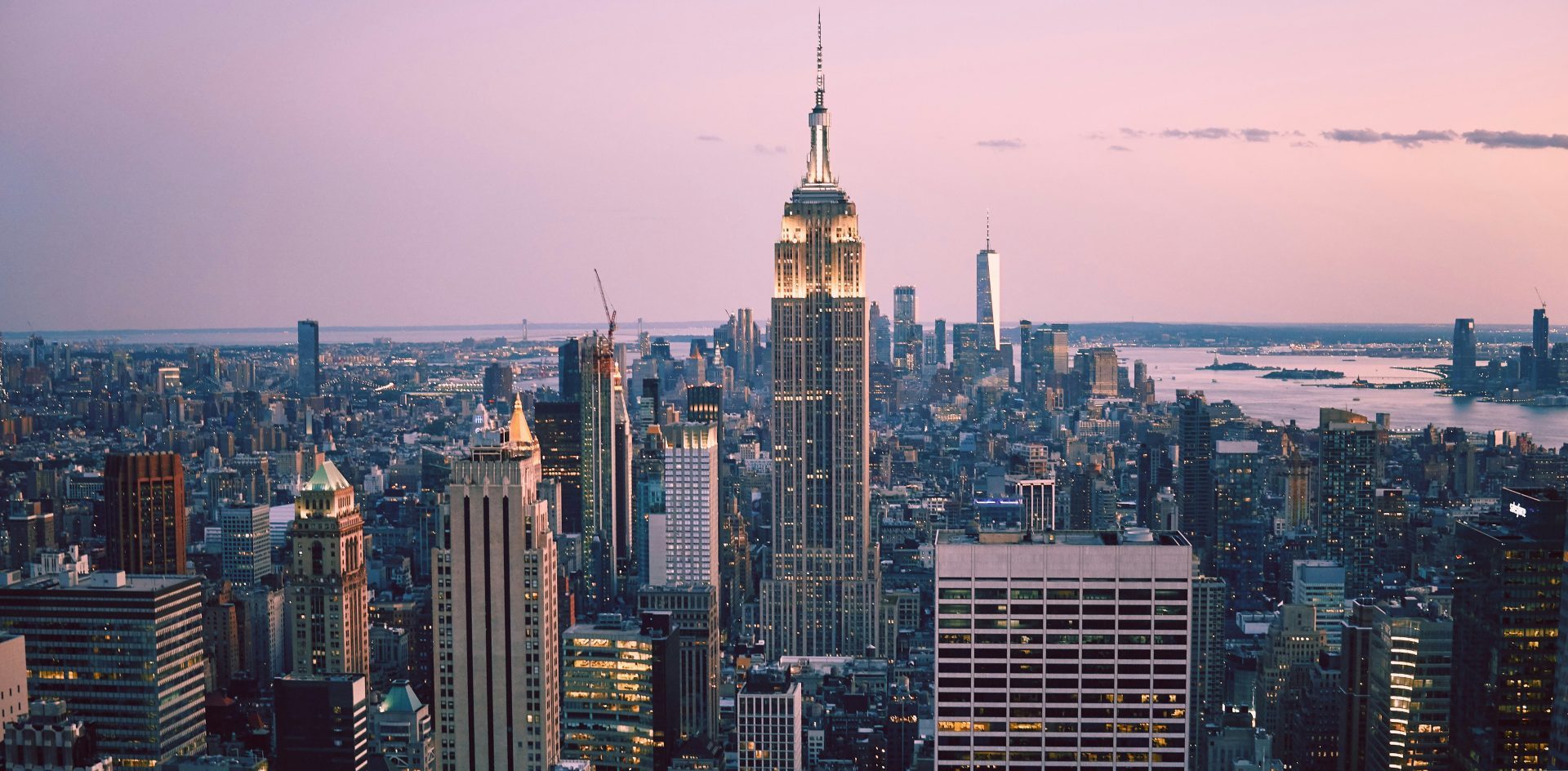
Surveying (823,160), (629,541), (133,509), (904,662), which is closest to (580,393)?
(629,541)

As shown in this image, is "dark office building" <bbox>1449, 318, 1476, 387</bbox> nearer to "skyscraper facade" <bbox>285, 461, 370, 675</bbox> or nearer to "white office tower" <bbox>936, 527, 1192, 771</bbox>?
"white office tower" <bbox>936, 527, 1192, 771</bbox>

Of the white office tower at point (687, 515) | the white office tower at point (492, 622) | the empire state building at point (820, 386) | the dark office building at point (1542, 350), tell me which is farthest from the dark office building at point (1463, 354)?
the empire state building at point (820, 386)

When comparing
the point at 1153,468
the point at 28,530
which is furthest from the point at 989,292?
the point at 28,530

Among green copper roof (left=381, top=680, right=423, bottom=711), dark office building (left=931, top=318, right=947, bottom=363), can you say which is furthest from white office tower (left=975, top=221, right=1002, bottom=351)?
green copper roof (left=381, top=680, right=423, bottom=711)

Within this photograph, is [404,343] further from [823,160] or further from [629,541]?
[823,160]

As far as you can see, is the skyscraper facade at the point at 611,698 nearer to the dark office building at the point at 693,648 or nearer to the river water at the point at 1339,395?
the dark office building at the point at 693,648

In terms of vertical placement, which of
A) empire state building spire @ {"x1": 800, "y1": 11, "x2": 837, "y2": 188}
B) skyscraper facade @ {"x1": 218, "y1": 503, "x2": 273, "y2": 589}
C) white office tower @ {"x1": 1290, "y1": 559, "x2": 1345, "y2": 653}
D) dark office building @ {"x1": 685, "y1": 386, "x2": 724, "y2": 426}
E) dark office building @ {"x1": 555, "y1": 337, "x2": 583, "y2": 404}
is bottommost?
white office tower @ {"x1": 1290, "y1": 559, "x2": 1345, "y2": 653}
